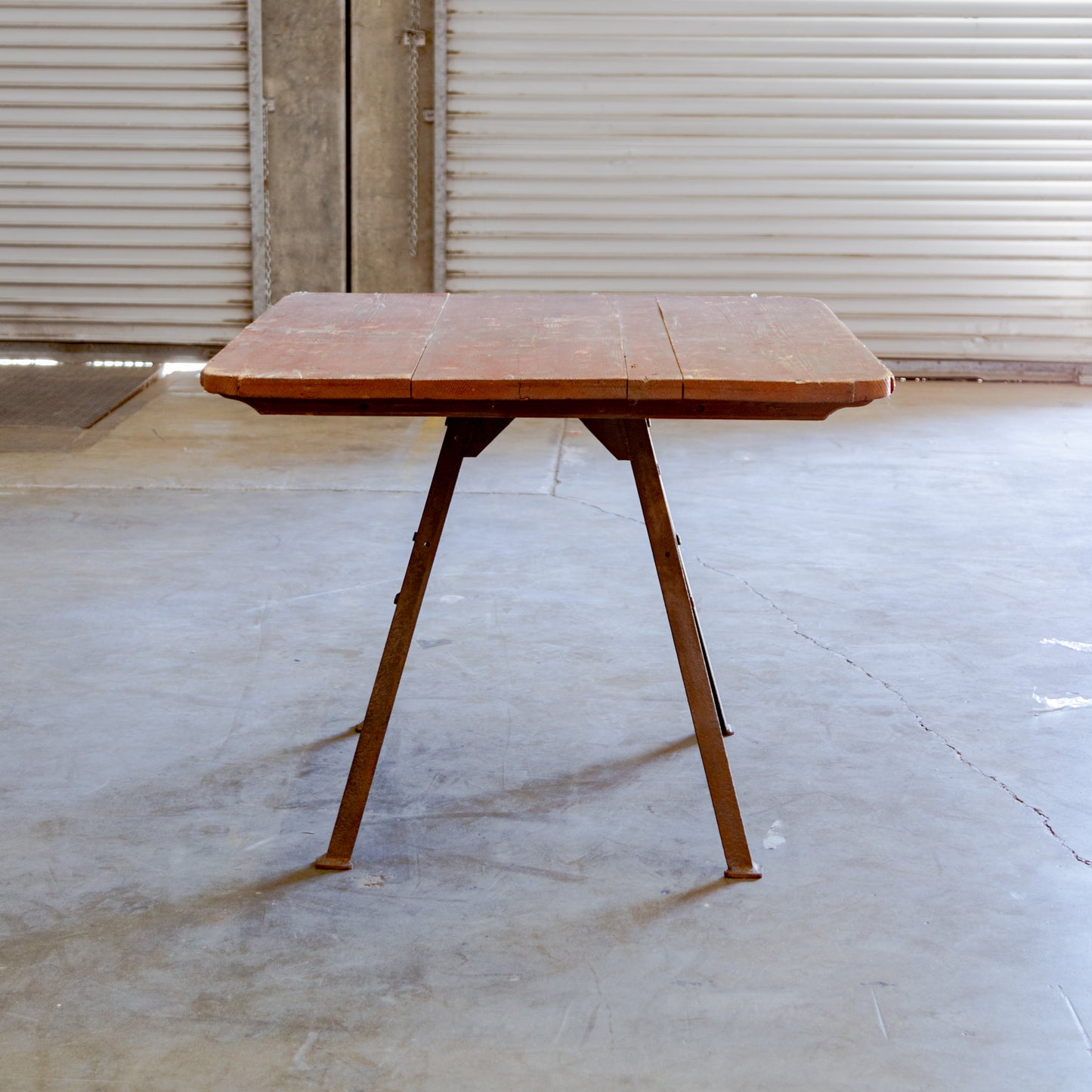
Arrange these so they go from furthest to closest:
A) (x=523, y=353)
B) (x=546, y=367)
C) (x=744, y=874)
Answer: (x=744, y=874) < (x=523, y=353) < (x=546, y=367)

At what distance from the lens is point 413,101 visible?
20.6 feet

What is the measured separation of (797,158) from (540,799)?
4.76 meters

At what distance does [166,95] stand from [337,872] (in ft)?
17.0

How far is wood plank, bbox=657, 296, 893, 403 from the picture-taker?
6.32 feet

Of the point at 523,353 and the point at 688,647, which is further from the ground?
the point at 523,353

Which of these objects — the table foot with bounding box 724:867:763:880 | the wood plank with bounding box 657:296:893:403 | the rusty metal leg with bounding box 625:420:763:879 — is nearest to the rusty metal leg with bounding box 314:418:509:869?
the rusty metal leg with bounding box 625:420:763:879

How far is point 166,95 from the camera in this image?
6.33 meters

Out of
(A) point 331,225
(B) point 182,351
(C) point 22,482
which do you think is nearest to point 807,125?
(A) point 331,225

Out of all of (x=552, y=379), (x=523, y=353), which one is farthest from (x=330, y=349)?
(x=552, y=379)

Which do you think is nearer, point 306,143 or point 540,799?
point 540,799

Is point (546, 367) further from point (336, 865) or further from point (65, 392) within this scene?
point (65, 392)

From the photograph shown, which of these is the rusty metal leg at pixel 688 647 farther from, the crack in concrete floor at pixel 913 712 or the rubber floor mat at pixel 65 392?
the rubber floor mat at pixel 65 392

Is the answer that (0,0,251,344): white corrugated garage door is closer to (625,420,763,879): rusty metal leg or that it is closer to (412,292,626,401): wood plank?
(412,292,626,401): wood plank

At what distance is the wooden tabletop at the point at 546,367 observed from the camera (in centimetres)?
191
